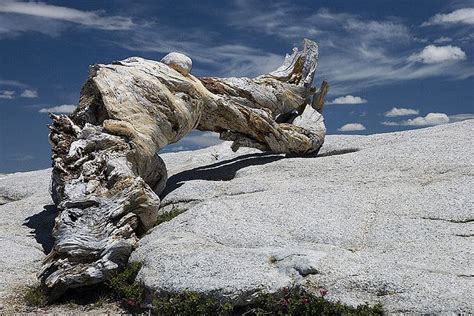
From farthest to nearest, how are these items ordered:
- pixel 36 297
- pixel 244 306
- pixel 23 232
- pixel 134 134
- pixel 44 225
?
pixel 44 225 → pixel 23 232 → pixel 134 134 → pixel 36 297 → pixel 244 306

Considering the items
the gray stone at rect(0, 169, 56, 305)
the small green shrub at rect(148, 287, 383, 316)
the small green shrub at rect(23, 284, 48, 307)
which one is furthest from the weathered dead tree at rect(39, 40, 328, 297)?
the small green shrub at rect(148, 287, 383, 316)

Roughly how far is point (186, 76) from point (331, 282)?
46.1ft

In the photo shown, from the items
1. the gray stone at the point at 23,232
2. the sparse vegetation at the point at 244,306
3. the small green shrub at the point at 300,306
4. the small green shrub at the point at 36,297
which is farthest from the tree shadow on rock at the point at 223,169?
the small green shrub at the point at 300,306

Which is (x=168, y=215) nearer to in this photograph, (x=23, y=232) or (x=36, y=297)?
(x=36, y=297)

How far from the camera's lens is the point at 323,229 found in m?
17.3

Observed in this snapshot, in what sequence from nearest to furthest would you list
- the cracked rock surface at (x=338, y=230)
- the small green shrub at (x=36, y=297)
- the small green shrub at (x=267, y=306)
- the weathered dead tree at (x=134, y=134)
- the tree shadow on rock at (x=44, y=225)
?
the small green shrub at (x=267, y=306), the cracked rock surface at (x=338, y=230), the small green shrub at (x=36, y=297), the weathered dead tree at (x=134, y=134), the tree shadow on rock at (x=44, y=225)

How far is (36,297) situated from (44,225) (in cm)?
758

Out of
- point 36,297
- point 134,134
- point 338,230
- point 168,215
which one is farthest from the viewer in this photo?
point 168,215

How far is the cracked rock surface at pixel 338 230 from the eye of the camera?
13883mm

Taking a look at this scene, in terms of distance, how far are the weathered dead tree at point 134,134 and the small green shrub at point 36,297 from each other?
0.29 metres

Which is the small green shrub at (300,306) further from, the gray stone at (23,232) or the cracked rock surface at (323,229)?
the gray stone at (23,232)

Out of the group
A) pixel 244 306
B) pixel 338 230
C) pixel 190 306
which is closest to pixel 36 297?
pixel 190 306

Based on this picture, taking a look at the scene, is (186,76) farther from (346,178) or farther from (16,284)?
(16,284)

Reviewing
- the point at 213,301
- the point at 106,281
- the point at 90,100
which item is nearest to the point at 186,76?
the point at 90,100
